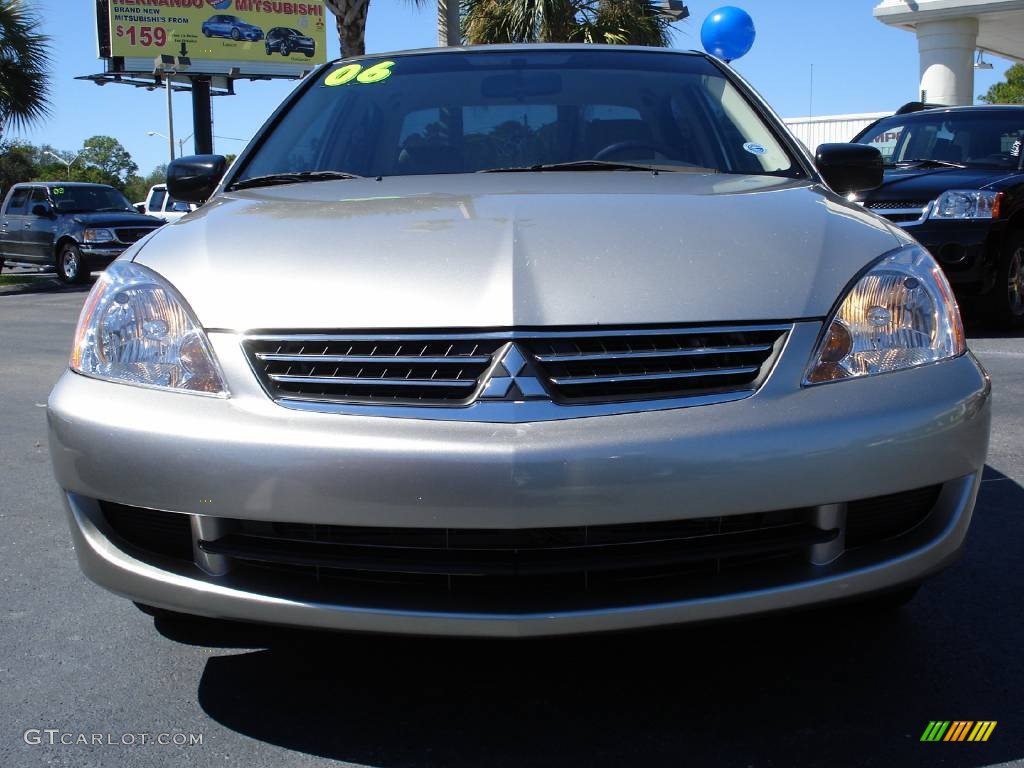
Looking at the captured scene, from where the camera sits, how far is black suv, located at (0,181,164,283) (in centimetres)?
1778

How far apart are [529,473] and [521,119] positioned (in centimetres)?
176

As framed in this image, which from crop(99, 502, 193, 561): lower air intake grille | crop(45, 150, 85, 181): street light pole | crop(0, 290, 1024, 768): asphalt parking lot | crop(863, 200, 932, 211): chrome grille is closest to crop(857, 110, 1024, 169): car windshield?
crop(863, 200, 932, 211): chrome grille

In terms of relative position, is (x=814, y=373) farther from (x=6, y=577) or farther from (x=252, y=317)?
(x=6, y=577)

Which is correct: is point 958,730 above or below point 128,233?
above

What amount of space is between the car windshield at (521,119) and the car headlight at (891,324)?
841 millimetres

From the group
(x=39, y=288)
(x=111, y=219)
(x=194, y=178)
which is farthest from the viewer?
(x=39, y=288)

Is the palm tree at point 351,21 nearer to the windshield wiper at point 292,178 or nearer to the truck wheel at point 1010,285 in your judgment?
the truck wheel at point 1010,285

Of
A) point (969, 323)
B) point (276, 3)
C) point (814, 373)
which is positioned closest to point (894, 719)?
point (814, 373)

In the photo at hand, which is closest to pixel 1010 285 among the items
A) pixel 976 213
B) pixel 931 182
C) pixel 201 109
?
pixel 976 213

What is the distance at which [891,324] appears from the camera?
2.23 meters

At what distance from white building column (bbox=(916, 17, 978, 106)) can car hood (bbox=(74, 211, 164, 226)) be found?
1473 centimetres

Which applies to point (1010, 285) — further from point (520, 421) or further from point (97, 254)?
point (97, 254)

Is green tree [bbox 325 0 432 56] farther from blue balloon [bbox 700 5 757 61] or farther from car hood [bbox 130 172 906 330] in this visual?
car hood [bbox 130 172 906 330]

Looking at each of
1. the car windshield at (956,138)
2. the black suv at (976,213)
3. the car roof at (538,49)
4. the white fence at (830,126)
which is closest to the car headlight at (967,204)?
the black suv at (976,213)
